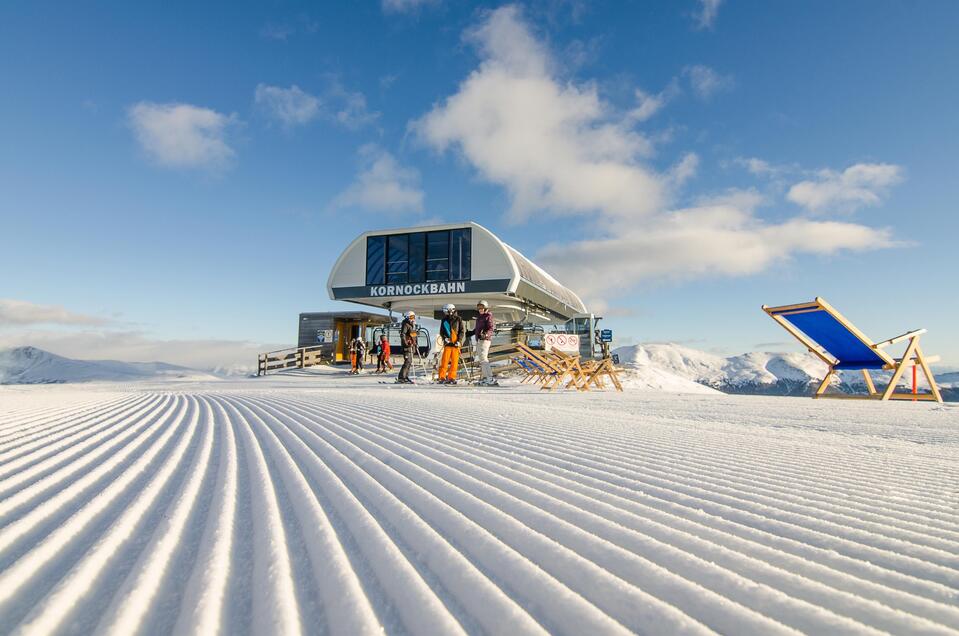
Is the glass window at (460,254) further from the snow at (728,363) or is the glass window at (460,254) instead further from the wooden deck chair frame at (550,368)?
the snow at (728,363)

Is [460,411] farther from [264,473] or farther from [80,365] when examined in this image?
[80,365]

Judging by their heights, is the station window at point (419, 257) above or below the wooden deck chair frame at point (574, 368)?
above

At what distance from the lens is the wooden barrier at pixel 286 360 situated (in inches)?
797

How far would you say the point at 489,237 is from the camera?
19875 millimetres

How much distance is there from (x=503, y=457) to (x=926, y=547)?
1.55 metres

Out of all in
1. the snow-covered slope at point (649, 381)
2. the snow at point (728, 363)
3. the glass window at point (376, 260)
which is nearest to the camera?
the snow-covered slope at point (649, 381)

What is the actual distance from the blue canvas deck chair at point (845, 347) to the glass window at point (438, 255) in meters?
14.1

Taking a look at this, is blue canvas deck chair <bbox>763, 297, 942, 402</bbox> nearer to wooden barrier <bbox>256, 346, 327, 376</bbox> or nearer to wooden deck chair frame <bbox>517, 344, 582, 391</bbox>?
wooden deck chair frame <bbox>517, 344, 582, 391</bbox>

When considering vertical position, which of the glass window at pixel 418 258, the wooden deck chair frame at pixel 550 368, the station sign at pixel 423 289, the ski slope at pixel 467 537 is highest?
the glass window at pixel 418 258

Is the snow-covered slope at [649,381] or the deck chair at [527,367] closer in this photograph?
the deck chair at [527,367]

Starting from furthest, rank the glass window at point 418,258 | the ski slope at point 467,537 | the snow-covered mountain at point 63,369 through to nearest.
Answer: the glass window at point 418,258 < the snow-covered mountain at point 63,369 < the ski slope at point 467,537

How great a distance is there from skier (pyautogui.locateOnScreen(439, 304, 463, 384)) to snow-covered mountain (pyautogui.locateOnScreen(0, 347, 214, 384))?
12.1 m

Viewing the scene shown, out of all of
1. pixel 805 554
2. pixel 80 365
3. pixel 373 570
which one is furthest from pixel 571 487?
pixel 80 365

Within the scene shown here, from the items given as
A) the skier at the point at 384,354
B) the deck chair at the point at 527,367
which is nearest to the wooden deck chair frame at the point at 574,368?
the deck chair at the point at 527,367
